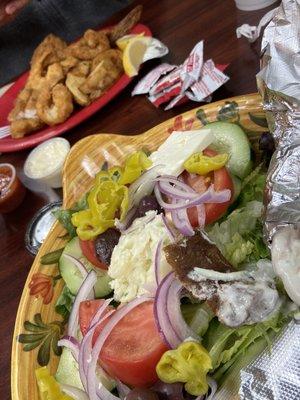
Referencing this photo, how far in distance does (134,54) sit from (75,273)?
1204 millimetres

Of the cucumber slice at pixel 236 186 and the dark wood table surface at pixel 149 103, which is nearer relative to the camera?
the cucumber slice at pixel 236 186

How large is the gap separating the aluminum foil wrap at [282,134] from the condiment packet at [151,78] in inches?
36.7

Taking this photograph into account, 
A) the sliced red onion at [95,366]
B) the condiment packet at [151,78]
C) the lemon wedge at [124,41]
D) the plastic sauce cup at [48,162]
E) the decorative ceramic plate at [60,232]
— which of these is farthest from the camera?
the lemon wedge at [124,41]

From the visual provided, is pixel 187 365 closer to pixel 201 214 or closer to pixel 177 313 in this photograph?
pixel 177 313

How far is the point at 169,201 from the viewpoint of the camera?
1376mm

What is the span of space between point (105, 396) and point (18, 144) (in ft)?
4.71

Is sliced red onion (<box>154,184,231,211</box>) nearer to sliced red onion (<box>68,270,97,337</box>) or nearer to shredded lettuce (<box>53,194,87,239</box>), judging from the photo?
sliced red onion (<box>68,270,97,337</box>)

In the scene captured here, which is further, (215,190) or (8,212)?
(8,212)

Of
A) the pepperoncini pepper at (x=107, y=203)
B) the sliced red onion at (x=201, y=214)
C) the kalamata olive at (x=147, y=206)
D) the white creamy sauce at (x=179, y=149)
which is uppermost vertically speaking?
the pepperoncini pepper at (x=107, y=203)

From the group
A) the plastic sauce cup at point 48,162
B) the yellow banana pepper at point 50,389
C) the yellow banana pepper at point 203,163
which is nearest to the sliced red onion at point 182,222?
the yellow banana pepper at point 203,163

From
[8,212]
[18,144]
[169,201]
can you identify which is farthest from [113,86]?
[169,201]

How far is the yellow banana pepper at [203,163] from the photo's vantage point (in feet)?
4.34

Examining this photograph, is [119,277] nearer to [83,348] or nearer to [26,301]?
[83,348]

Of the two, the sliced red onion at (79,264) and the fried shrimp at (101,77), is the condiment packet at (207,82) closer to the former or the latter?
the fried shrimp at (101,77)
